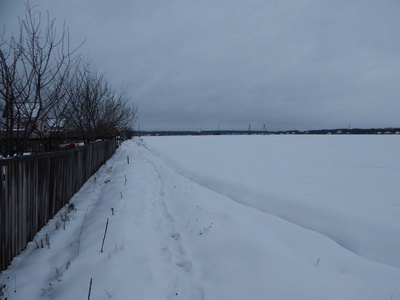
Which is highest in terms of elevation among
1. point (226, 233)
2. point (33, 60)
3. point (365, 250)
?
point (33, 60)

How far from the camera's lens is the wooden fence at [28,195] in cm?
296

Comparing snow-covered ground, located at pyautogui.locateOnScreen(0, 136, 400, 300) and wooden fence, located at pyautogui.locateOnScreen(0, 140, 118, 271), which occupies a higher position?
wooden fence, located at pyautogui.locateOnScreen(0, 140, 118, 271)

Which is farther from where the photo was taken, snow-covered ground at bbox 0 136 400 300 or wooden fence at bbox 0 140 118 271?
wooden fence at bbox 0 140 118 271

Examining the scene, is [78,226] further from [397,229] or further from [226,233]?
[397,229]

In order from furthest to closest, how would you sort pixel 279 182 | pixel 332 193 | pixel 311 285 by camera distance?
1. pixel 279 182
2. pixel 332 193
3. pixel 311 285

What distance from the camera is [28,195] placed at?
3.61m

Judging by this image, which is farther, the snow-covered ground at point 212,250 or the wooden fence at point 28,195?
the wooden fence at point 28,195

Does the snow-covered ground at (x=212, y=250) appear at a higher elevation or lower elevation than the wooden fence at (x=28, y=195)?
lower

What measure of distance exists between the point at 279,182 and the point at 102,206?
6.46 meters

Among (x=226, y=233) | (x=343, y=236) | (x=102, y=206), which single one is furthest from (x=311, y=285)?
(x=102, y=206)

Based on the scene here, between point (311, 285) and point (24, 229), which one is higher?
point (24, 229)

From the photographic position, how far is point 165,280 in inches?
113

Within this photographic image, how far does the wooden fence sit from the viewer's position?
9.73ft

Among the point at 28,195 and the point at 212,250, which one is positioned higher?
the point at 28,195
